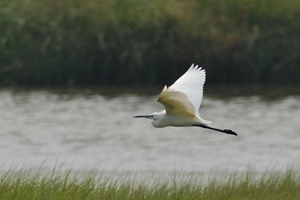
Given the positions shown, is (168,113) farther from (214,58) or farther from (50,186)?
(214,58)

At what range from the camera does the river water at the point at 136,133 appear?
12789 mm

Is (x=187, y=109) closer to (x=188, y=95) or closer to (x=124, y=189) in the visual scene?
(x=188, y=95)

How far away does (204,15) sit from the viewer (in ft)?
64.1

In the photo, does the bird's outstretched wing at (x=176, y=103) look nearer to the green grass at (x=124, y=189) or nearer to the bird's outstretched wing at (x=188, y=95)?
the bird's outstretched wing at (x=188, y=95)

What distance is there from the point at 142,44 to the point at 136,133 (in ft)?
12.6

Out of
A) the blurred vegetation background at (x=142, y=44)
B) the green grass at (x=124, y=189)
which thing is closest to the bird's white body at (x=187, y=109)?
the green grass at (x=124, y=189)

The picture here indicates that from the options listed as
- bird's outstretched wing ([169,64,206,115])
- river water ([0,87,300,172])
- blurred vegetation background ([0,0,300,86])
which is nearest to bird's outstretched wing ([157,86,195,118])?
bird's outstretched wing ([169,64,206,115])

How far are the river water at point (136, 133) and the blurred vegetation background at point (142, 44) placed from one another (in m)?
0.42

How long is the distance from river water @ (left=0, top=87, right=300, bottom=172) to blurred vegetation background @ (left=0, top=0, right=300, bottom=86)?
1.38ft

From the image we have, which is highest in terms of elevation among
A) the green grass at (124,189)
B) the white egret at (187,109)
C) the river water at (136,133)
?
the white egret at (187,109)

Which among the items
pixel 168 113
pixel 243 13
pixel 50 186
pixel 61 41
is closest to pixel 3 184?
pixel 50 186

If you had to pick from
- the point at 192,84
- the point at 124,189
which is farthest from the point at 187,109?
the point at 124,189

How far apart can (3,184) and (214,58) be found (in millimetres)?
12214

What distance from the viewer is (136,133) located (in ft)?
51.0
